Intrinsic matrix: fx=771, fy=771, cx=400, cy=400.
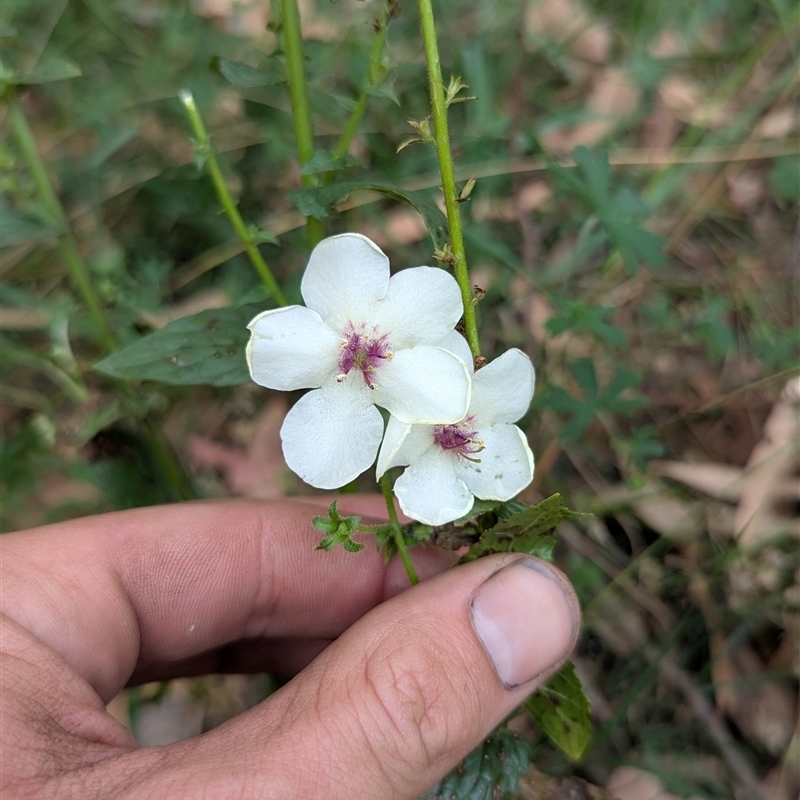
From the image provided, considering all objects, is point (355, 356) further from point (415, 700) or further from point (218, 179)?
point (415, 700)

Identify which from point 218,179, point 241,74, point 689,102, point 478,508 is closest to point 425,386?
point 478,508

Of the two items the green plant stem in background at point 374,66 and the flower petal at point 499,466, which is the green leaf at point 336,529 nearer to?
the flower petal at point 499,466

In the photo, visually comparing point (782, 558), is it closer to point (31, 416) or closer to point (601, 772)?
point (601, 772)

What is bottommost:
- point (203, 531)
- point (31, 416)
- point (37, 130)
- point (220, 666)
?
point (220, 666)

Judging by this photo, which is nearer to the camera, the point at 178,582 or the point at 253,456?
the point at 178,582

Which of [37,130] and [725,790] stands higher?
[37,130]

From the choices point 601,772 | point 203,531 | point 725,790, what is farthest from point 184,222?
point 725,790

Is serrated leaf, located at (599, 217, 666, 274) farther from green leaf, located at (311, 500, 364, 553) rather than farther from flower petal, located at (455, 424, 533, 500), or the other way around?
green leaf, located at (311, 500, 364, 553)
